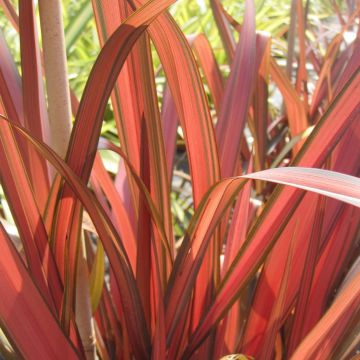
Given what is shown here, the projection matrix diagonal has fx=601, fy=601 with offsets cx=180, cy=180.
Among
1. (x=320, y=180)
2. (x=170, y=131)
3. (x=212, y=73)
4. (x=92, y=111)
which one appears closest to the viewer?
(x=320, y=180)

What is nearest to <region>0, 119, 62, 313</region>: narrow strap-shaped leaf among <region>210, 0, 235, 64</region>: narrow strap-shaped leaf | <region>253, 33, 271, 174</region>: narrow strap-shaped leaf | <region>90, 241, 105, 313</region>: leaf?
<region>90, 241, 105, 313</region>: leaf

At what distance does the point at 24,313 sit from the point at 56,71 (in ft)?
0.59

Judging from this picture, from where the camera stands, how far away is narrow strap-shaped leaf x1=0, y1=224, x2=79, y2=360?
1.33 feet

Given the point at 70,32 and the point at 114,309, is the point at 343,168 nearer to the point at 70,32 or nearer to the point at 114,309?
the point at 114,309

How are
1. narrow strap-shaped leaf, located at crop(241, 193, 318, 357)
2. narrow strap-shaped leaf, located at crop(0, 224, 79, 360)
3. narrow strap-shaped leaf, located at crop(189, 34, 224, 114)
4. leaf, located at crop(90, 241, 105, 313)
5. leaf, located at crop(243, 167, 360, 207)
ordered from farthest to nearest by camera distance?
narrow strap-shaped leaf, located at crop(189, 34, 224, 114)
leaf, located at crop(90, 241, 105, 313)
narrow strap-shaped leaf, located at crop(241, 193, 318, 357)
narrow strap-shaped leaf, located at crop(0, 224, 79, 360)
leaf, located at crop(243, 167, 360, 207)

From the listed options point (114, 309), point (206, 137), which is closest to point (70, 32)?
point (114, 309)

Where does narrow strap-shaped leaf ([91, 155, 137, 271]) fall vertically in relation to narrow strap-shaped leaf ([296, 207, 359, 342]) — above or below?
above

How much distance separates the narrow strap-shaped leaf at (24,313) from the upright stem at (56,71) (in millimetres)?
107

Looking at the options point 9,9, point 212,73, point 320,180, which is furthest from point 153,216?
point 212,73

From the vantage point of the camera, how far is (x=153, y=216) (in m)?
0.49

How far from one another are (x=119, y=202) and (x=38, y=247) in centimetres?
15

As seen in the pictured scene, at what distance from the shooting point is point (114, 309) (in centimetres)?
68

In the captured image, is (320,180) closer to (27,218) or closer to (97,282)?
(27,218)

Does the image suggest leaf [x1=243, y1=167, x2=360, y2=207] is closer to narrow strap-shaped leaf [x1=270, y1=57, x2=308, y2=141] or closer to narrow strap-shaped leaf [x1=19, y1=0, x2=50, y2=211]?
narrow strap-shaped leaf [x1=19, y1=0, x2=50, y2=211]
